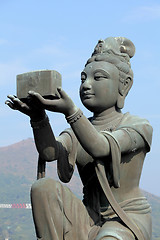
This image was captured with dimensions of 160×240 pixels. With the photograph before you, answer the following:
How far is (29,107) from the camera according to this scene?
6066 mm

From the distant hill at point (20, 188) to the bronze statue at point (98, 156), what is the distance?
9329 cm

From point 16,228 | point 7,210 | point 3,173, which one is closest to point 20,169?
point 3,173

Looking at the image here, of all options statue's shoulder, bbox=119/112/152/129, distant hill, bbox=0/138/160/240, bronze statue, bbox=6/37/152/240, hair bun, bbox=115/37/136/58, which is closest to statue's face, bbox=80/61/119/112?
bronze statue, bbox=6/37/152/240

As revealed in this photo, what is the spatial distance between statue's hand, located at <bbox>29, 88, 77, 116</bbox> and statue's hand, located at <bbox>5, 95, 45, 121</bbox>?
0.19m

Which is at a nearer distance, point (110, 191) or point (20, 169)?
point (110, 191)

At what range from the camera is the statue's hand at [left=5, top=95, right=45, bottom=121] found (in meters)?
5.97

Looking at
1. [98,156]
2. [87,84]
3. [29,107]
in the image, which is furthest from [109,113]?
[29,107]

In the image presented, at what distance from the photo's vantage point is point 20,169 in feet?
567

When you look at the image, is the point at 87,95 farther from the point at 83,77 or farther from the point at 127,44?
the point at 127,44

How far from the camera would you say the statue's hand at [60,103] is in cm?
574

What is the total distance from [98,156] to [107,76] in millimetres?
1075

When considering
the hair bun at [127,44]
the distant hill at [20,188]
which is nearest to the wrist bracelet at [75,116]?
the hair bun at [127,44]

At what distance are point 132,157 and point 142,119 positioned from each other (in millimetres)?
496

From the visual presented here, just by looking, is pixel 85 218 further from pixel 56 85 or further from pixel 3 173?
pixel 3 173
